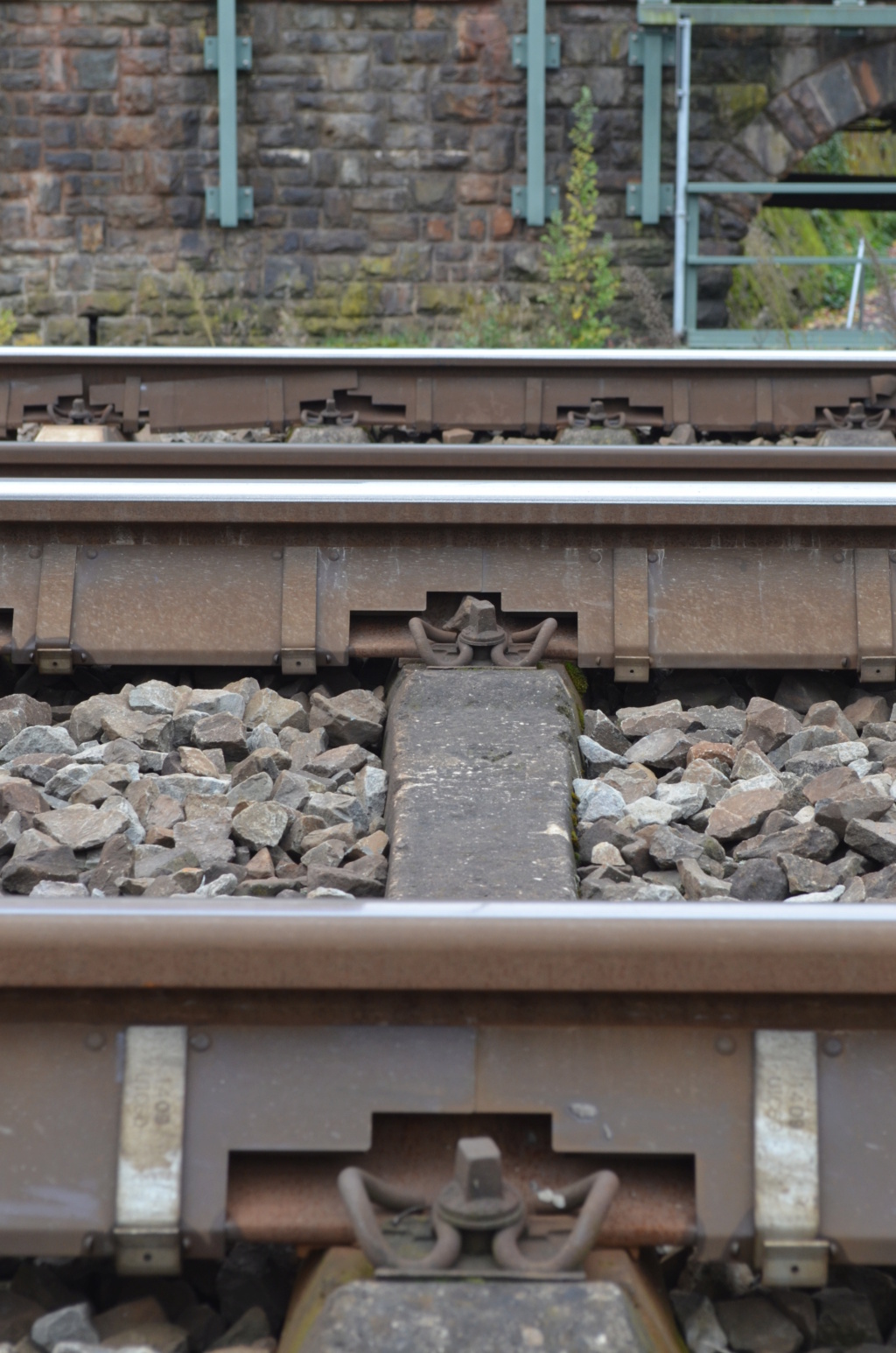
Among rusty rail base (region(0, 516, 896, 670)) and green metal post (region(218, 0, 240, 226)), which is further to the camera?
green metal post (region(218, 0, 240, 226))

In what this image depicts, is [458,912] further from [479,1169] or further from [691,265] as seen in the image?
[691,265]

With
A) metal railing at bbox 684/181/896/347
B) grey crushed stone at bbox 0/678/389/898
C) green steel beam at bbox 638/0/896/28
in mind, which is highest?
green steel beam at bbox 638/0/896/28

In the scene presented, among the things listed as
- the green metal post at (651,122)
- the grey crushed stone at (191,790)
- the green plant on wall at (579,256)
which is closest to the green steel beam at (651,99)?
the green metal post at (651,122)

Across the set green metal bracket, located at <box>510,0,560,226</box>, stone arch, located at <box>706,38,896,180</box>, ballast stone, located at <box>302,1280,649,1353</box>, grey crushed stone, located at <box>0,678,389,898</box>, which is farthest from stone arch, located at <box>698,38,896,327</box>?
ballast stone, located at <box>302,1280,649,1353</box>

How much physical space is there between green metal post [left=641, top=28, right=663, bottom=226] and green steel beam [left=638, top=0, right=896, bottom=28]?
0.15m

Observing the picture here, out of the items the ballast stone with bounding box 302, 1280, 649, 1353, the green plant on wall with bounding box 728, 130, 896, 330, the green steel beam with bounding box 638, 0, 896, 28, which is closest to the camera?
the ballast stone with bounding box 302, 1280, 649, 1353

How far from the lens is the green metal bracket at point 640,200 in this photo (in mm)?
11719

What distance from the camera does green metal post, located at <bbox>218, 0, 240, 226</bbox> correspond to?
37.4 ft

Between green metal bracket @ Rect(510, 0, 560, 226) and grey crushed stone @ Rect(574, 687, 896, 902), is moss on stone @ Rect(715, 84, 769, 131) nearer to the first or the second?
green metal bracket @ Rect(510, 0, 560, 226)

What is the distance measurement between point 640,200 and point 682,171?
16.4 inches

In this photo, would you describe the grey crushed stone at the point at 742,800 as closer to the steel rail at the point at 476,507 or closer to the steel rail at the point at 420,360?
the steel rail at the point at 476,507

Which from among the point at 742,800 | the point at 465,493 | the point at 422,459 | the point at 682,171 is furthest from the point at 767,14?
the point at 742,800

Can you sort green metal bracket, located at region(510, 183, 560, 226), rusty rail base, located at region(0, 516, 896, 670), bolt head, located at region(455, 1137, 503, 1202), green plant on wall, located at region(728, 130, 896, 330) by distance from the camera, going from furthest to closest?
green plant on wall, located at region(728, 130, 896, 330) → green metal bracket, located at region(510, 183, 560, 226) → rusty rail base, located at region(0, 516, 896, 670) → bolt head, located at region(455, 1137, 503, 1202)

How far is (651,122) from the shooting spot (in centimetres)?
1156
